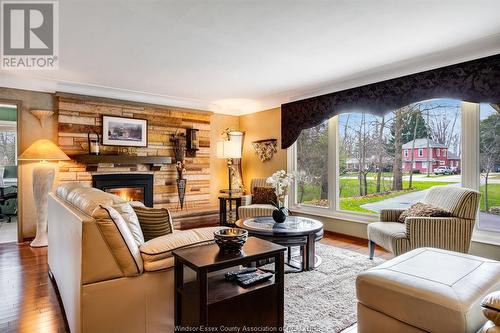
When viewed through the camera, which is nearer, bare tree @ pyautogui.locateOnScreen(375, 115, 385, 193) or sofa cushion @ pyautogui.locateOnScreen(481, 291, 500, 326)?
sofa cushion @ pyautogui.locateOnScreen(481, 291, 500, 326)

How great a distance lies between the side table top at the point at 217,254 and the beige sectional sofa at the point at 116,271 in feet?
0.59

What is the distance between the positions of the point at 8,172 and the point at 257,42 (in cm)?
696

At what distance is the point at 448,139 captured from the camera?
12.2ft

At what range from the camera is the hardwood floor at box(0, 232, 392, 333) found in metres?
2.13

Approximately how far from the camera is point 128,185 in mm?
5062

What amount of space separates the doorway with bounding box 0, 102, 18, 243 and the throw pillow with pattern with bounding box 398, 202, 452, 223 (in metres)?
6.25

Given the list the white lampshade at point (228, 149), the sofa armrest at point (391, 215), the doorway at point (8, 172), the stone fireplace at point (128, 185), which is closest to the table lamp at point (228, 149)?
the white lampshade at point (228, 149)

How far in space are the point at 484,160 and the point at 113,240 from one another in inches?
151

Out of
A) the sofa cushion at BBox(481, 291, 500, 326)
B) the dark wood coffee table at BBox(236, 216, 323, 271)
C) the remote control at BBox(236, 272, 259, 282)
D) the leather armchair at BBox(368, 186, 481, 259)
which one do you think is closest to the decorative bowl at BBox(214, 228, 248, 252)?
the remote control at BBox(236, 272, 259, 282)

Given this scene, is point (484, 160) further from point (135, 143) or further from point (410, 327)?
point (135, 143)

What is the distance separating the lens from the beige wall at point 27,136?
14.1ft

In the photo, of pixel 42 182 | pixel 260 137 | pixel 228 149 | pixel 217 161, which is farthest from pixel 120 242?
pixel 217 161

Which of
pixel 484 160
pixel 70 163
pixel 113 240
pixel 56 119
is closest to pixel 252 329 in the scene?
pixel 113 240

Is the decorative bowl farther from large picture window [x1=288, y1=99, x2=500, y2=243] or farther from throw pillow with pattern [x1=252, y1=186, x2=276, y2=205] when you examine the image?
throw pillow with pattern [x1=252, y1=186, x2=276, y2=205]
